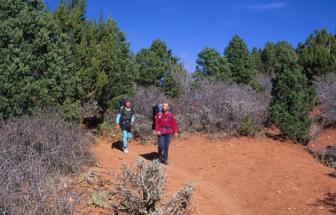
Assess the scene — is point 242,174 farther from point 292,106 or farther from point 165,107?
point 292,106

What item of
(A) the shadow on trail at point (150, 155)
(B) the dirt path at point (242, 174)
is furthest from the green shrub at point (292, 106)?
(A) the shadow on trail at point (150, 155)

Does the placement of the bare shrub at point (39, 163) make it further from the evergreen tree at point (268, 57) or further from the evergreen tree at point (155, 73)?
the evergreen tree at point (268, 57)

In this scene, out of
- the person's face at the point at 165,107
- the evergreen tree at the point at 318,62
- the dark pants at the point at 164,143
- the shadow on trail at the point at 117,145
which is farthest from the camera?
the evergreen tree at the point at 318,62

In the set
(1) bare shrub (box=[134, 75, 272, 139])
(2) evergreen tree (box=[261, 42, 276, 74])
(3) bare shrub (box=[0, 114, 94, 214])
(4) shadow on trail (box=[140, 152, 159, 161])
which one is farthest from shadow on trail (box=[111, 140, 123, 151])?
(2) evergreen tree (box=[261, 42, 276, 74])

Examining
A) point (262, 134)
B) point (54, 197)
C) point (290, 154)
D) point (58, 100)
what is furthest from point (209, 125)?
point (54, 197)

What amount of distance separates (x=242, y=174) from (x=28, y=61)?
5497mm

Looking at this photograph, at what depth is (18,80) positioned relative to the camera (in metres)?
7.82

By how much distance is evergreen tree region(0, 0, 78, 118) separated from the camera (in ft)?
25.2

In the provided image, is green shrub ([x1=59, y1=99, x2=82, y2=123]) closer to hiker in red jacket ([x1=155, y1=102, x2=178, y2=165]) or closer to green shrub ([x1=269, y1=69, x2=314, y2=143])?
hiker in red jacket ([x1=155, y1=102, x2=178, y2=165])

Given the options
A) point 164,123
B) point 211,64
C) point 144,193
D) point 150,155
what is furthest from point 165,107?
point 211,64

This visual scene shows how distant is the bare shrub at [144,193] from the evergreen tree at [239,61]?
1659cm

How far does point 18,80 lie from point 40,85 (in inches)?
21.5

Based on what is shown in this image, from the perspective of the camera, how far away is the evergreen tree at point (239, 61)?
869 inches

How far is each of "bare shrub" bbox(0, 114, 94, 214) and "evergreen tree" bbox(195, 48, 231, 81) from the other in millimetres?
13033
